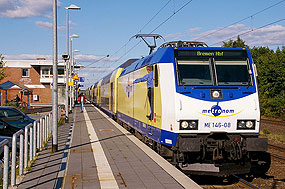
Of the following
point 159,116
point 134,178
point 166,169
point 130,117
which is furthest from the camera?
point 130,117

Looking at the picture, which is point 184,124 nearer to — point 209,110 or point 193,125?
point 193,125

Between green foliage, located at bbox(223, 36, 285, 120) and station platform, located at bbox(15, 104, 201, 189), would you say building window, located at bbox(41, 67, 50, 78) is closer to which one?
green foliage, located at bbox(223, 36, 285, 120)

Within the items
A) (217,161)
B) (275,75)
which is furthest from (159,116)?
(275,75)

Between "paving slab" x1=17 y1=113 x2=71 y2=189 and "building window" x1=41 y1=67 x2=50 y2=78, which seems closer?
"paving slab" x1=17 y1=113 x2=71 y2=189

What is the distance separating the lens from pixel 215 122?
8719mm

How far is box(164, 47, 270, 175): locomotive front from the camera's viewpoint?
858cm

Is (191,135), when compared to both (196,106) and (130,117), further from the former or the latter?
(130,117)

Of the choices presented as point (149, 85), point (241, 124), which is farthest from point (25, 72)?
point (241, 124)

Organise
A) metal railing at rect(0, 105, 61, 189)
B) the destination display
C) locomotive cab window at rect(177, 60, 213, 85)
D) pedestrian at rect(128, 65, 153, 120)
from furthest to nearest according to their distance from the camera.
→ pedestrian at rect(128, 65, 153, 120)
the destination display
locomotive cab window at rect(177, 60, 213, 85)
metal railing at rect(0, 105, 61, 189)

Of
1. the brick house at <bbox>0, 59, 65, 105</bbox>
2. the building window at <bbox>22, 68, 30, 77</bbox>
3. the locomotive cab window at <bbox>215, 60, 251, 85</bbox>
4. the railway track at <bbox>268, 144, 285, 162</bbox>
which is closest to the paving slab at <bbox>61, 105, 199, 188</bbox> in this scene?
the locomotive cab window at <bbox>215, 60, 251, 85</bbox>

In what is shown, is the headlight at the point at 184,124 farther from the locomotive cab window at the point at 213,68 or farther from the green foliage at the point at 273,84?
the green foliage at the point at 273,84

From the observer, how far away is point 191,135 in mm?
8648

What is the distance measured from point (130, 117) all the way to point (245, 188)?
762 cm

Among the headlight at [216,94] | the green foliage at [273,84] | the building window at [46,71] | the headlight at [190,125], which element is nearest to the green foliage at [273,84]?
the green foliage at [273,84]
